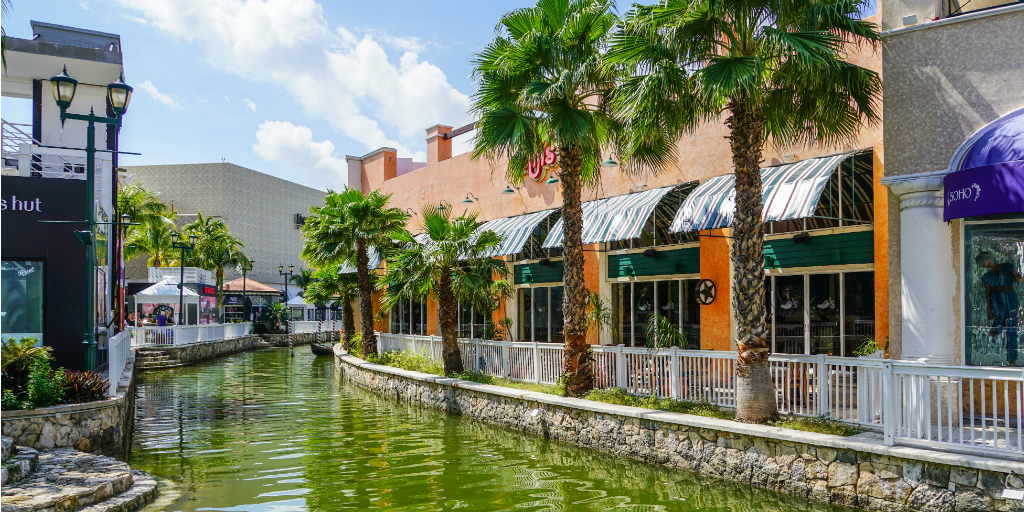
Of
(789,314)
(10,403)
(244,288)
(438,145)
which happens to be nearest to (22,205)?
(10,403)

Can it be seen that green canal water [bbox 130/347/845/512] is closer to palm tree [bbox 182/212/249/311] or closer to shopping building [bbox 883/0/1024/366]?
shopping building [bbox 883/0/1024/366]

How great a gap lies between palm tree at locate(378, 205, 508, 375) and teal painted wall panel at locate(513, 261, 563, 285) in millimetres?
3223

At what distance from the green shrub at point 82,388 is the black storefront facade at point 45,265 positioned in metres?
1.65

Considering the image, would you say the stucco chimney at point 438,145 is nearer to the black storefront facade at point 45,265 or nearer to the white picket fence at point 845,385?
the white picket fence at point 845,385

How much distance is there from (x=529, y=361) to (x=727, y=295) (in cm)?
423

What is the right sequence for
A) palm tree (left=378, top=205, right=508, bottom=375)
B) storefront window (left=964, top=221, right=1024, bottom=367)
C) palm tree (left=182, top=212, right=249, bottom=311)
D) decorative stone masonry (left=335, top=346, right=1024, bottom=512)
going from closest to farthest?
decorative stone masonry (left=335, top=346, right=1024, bottom=512), storefront window (left=964, top=221, right=1024, bottom=367), palm tree (left=378, top=205, right=508, bottom=375), palm tree (left=182, top=212, right=249, bottom=311)

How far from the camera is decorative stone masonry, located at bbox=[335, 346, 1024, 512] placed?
7078mm

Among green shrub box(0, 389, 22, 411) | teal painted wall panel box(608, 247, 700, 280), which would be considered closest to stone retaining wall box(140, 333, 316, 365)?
green shrub box(0, 389, 22, 411)

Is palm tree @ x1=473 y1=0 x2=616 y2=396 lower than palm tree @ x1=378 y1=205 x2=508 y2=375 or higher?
higher

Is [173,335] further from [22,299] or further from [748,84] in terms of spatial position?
[748,84]

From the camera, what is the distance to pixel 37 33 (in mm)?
25844

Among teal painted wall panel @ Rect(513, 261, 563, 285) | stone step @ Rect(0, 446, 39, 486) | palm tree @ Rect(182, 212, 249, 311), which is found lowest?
stone step @ Rect(0, 446, 39, 486)

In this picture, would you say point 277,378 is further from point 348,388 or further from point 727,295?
point 727,295

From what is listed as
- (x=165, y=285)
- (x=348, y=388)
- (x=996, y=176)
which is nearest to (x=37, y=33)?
(x=165, y=285)
